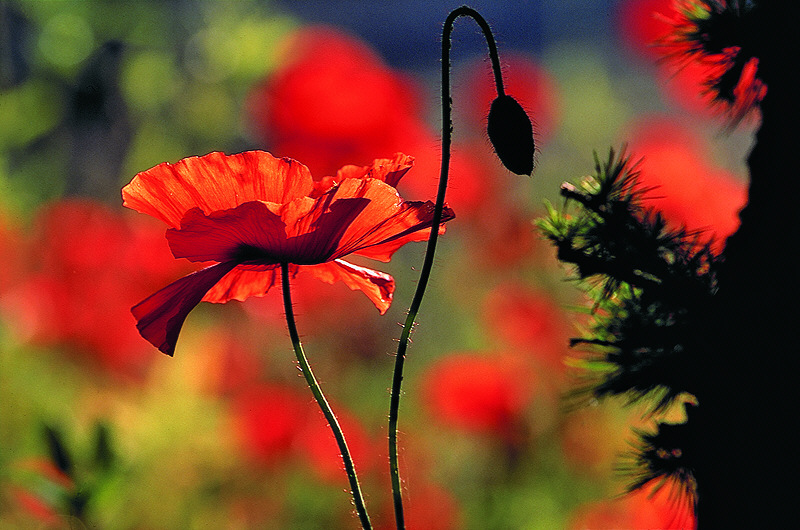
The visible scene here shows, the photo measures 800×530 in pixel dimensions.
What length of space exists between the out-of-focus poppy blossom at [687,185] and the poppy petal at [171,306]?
63 centimetres

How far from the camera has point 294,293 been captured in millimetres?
1096

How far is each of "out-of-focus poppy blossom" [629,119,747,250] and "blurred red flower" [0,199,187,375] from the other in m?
0.57

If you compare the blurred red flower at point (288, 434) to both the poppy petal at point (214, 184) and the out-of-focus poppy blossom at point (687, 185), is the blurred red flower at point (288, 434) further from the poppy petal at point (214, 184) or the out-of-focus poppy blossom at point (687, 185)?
the poppy petal at point (214, 184)

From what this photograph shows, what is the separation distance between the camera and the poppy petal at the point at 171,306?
27 cm

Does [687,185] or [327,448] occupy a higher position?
[687,185]

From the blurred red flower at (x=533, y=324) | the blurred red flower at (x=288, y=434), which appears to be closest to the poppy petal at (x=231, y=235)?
the blurred red flower at (x=288, y=434)

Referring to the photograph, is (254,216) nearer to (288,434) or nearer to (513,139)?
(513,139)

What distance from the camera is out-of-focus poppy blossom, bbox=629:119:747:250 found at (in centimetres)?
89

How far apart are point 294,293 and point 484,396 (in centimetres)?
31

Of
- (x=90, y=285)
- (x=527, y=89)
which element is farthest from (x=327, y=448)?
(x=527, y=89)

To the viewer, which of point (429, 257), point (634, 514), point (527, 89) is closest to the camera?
point (429, 257)

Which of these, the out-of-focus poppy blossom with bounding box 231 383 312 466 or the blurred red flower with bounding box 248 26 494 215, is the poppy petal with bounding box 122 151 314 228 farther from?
the blurred red flower with bounding box 248 26 494 215

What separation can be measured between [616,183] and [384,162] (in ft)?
0.34

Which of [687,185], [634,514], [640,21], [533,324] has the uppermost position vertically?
[640,21]
